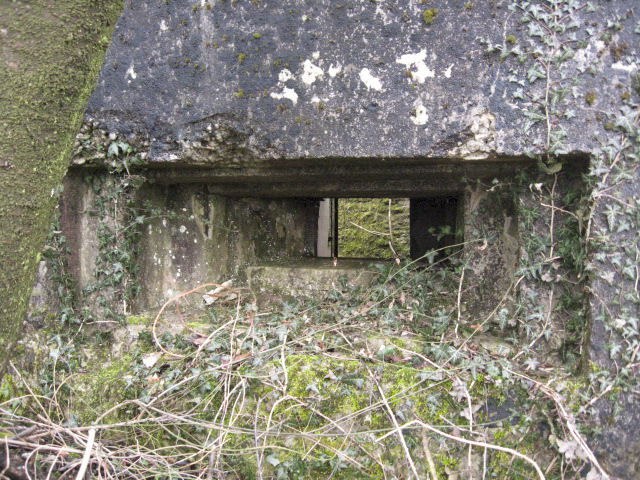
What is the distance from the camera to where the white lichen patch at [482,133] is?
187 centimetres

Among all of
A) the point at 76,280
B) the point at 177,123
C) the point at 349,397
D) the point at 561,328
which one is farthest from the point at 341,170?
the point at 76,280

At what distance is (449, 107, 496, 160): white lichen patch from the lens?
187 cm

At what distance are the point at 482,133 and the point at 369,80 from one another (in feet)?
1.57

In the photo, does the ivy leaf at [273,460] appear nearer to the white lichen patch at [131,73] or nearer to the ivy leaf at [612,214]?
the ivy leaf at [612,214]

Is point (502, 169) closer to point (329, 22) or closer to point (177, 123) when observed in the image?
point (329, 22)

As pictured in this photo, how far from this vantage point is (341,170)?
2166 millimetres

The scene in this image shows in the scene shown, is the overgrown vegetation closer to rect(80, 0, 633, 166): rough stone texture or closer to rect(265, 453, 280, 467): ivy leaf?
rect(265, 453, 280, 467): ivy leaf

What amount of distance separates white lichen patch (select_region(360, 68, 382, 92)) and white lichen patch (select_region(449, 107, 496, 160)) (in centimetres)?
37

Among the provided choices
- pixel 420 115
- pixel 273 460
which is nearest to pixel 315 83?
pixel 420 115

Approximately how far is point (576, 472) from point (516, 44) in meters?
1.53

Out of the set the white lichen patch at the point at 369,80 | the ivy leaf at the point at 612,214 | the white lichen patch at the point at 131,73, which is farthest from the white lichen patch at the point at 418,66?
the white lichen patch at the point at 131,73

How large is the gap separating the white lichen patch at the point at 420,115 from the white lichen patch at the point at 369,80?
17 centimetres

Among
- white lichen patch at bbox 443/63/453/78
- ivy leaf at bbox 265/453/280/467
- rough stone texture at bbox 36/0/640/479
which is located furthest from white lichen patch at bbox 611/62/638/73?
ivy leaf at bbox 265/453/280/467

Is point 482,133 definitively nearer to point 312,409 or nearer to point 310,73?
point 310,73
